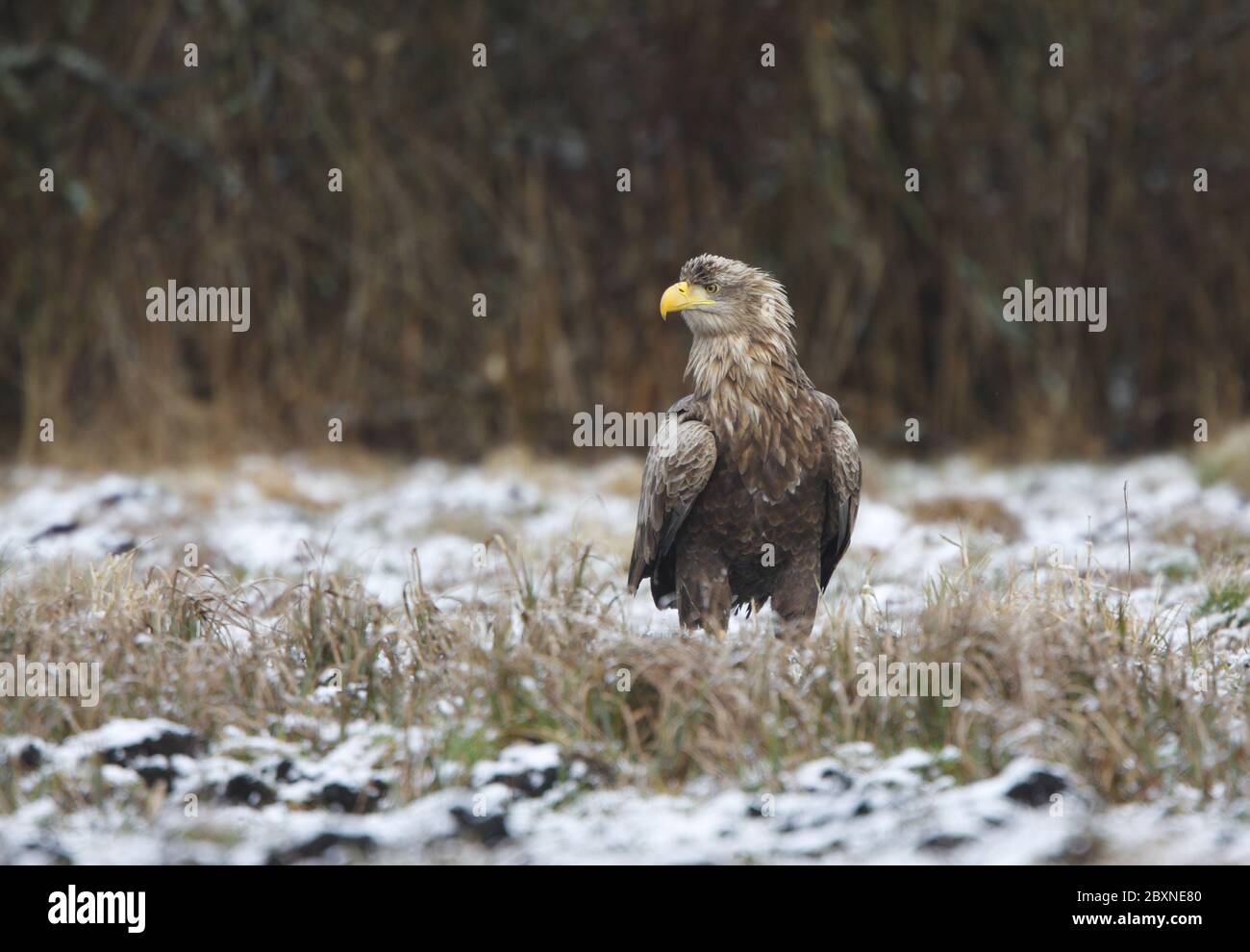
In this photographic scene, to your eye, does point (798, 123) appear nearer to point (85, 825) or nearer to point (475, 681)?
point (475, 681)

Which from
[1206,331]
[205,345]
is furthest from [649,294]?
[1206,331]

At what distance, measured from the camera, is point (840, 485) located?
16.4 ft

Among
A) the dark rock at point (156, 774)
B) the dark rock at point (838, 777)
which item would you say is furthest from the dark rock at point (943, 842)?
the dark rock at point (156, 774)

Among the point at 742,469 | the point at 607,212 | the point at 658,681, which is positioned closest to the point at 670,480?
the point at 742,469

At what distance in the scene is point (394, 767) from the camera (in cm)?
378

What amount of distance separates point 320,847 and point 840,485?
2306 millimetres

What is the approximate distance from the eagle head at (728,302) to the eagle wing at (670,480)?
30cm

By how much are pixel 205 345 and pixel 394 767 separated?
7.49 metres

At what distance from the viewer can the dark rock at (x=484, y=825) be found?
3422 mm
